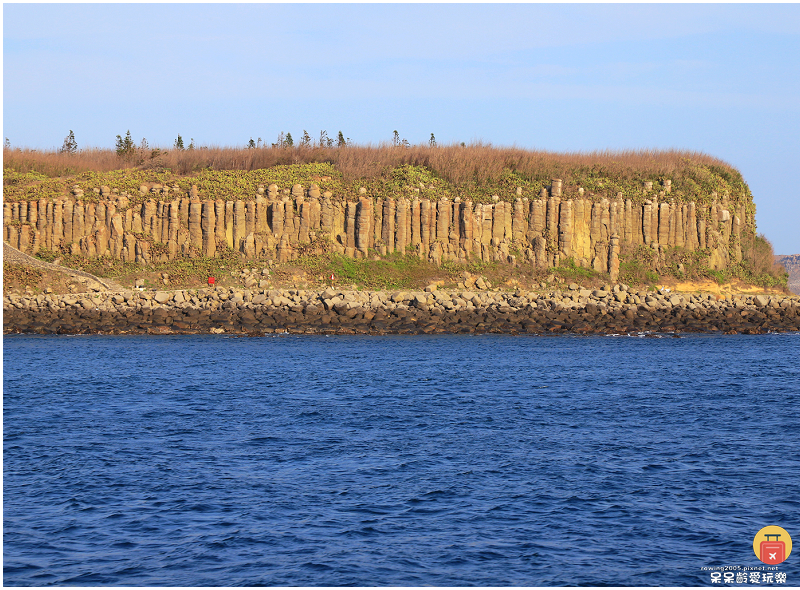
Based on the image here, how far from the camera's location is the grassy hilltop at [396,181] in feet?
165

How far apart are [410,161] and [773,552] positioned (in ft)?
161

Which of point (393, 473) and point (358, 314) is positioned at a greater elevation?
point (358, 314)

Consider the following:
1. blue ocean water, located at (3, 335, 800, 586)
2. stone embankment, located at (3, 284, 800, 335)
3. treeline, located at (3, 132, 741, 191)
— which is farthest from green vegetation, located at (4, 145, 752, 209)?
blue ocean water, located at (3, 335, 800, 586)

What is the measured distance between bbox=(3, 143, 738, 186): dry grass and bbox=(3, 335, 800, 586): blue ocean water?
2899cm

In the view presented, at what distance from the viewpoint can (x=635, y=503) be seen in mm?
13930

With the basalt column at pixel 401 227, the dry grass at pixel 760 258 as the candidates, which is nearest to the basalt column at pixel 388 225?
the basalt column at pixel 401 227

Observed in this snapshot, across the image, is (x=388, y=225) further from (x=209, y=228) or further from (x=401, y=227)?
(x=209, y=228)

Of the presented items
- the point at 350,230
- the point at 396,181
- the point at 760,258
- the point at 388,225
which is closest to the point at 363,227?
the point at 350,230

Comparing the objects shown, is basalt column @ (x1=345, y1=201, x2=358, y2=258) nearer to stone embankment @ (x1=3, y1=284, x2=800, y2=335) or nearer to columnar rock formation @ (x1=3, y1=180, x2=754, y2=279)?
columnar rock formation @ (x1=3, y1=180, x2=754, y2=279)

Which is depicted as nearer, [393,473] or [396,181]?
[393,473]

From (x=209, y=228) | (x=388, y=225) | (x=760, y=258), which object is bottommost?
(x=760, y=258)

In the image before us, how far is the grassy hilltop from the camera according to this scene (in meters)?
50.2

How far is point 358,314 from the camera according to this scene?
4134 cm

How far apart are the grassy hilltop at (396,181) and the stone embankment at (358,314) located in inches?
246
